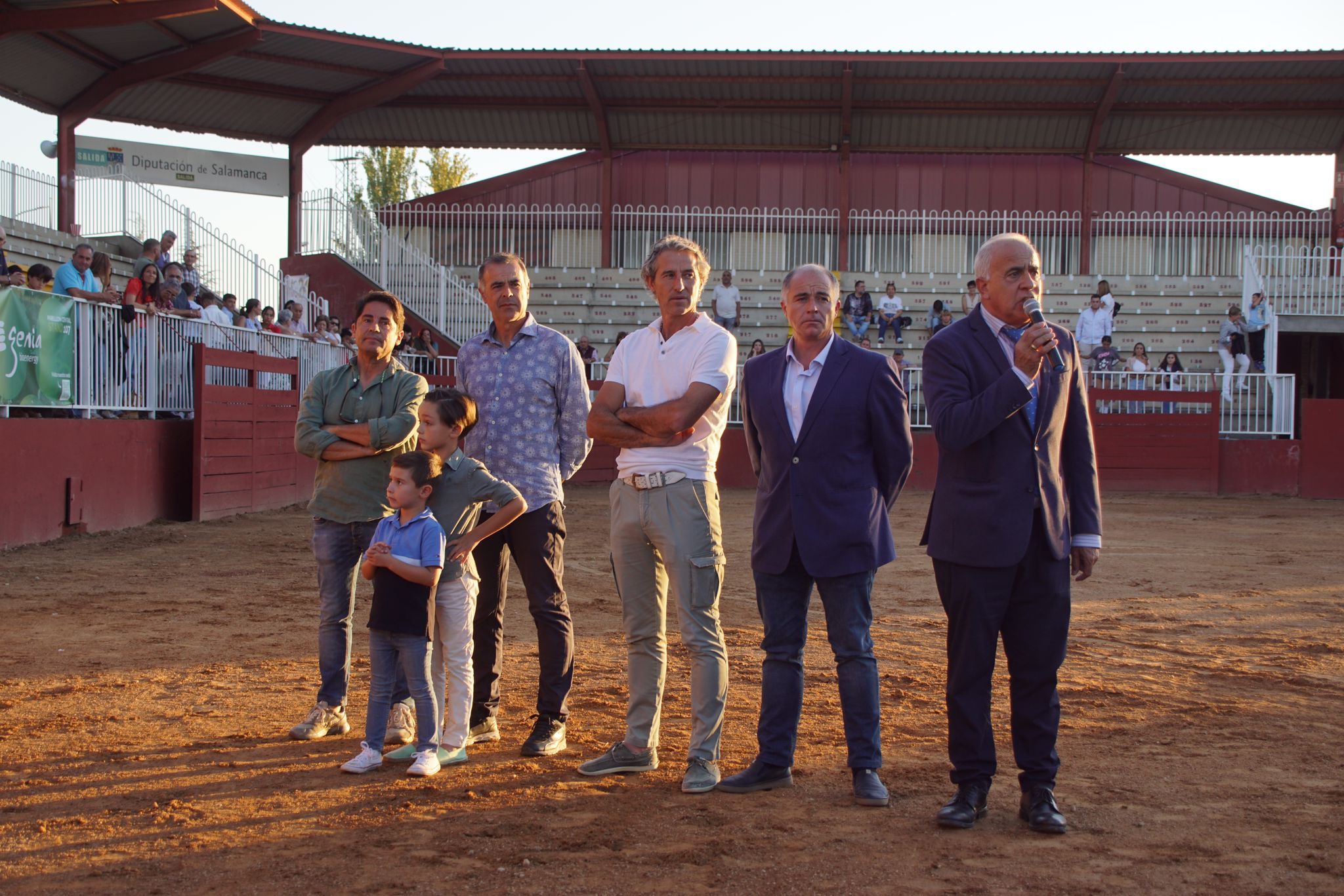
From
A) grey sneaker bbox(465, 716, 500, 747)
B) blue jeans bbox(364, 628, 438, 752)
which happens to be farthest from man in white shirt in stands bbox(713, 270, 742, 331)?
blue jeans bbox(364, 628, 438, 752)

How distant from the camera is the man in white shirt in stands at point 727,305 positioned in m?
22.3

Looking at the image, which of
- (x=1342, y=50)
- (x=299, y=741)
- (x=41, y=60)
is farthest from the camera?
(x=1342, y=50)

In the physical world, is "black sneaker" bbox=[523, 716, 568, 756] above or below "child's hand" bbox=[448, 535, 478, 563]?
below

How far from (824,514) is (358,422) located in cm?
196

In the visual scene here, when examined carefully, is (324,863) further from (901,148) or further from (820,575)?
(901,148)

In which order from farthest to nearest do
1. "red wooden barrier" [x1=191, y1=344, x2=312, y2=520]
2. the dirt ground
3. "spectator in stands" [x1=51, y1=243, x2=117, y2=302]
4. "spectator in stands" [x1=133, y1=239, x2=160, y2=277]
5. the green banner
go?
1. "spectator in stands" [x1=133, y1=239, x2=160, y2=277]
2. "red wooden barrier" [x1=191, y1=344, x2=312, y2=520]
3. "spectator in stands" [x1=51, y1=243, x2=117, y2=302]
4. the green banner
5. the dirt ground

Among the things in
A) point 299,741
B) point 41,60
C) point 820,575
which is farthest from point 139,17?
point 820,575

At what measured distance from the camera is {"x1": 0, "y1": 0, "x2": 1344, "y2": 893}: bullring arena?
12.5 ft

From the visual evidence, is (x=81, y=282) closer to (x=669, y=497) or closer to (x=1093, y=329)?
(x=669, y=497)

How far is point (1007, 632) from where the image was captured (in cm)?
406

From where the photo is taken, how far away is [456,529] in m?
4.54

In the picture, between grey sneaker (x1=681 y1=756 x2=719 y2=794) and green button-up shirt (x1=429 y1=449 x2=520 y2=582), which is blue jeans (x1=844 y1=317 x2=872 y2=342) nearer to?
green button-up shirt (x1=429 y1=449 x2=520 y2=582)

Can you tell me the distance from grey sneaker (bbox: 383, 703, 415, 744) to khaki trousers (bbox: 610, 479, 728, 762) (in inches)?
35.8

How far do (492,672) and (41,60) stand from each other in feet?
59.8
